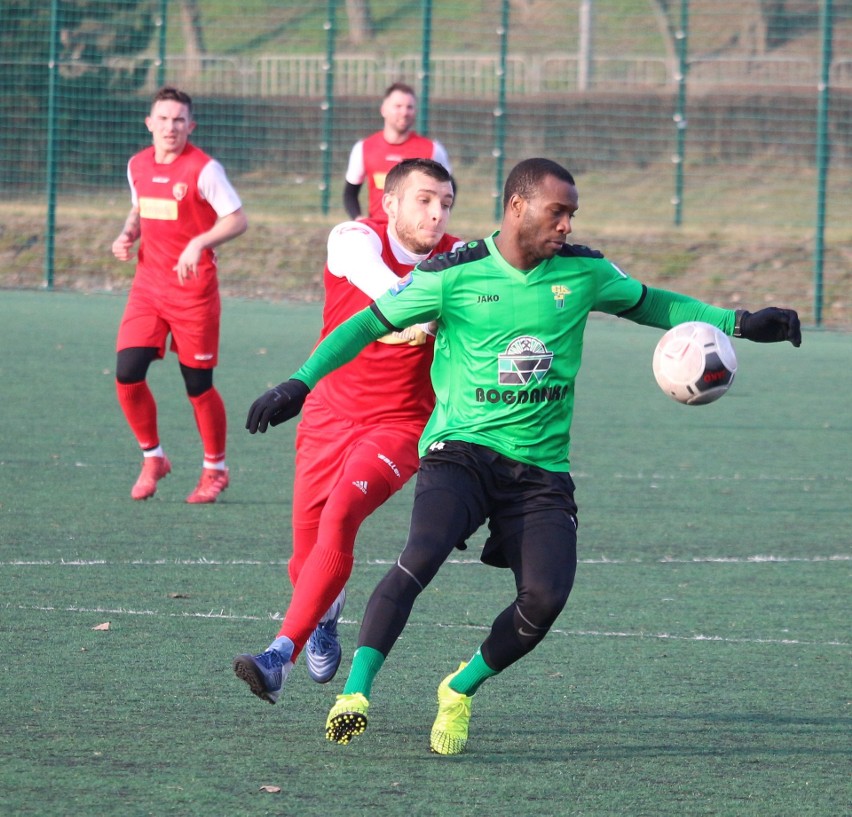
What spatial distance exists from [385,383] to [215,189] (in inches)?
147

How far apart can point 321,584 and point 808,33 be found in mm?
21123

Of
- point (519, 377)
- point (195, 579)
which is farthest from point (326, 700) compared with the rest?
point (195, 579)

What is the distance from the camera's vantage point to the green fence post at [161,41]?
2053 centimetres

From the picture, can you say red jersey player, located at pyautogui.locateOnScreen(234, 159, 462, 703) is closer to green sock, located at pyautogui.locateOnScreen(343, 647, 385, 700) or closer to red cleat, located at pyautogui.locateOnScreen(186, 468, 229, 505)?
green sock, located at pyautogui.locateOnScreen(343, 647, 385, 700)

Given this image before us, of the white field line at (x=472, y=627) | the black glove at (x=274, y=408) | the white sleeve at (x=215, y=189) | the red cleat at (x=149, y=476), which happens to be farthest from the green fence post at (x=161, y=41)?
the black glove at (x=274, y=408)

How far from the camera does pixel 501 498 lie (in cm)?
441

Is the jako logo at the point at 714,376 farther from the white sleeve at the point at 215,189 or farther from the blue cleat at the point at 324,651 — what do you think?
the white sleeve at the point at 215,189

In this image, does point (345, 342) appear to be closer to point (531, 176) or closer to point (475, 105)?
point (531, 176)

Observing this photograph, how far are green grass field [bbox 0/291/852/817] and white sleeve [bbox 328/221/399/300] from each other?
1195 millimetres

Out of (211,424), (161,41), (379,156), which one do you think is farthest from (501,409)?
(161,41)

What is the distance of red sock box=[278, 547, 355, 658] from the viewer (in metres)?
4.53

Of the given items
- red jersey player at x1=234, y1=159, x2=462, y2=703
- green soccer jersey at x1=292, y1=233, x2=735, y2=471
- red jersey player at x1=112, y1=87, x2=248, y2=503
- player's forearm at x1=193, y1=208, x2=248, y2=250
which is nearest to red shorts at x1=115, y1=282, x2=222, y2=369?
red jersey player at x1=112, y1=87, x2=248, y2=503

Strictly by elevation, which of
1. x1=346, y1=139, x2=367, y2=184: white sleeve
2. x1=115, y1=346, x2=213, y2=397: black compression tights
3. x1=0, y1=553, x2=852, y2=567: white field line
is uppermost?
x1=346, y1=139, x2=367, y2=184: white sleeve

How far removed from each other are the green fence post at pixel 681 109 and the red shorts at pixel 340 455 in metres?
15.6
